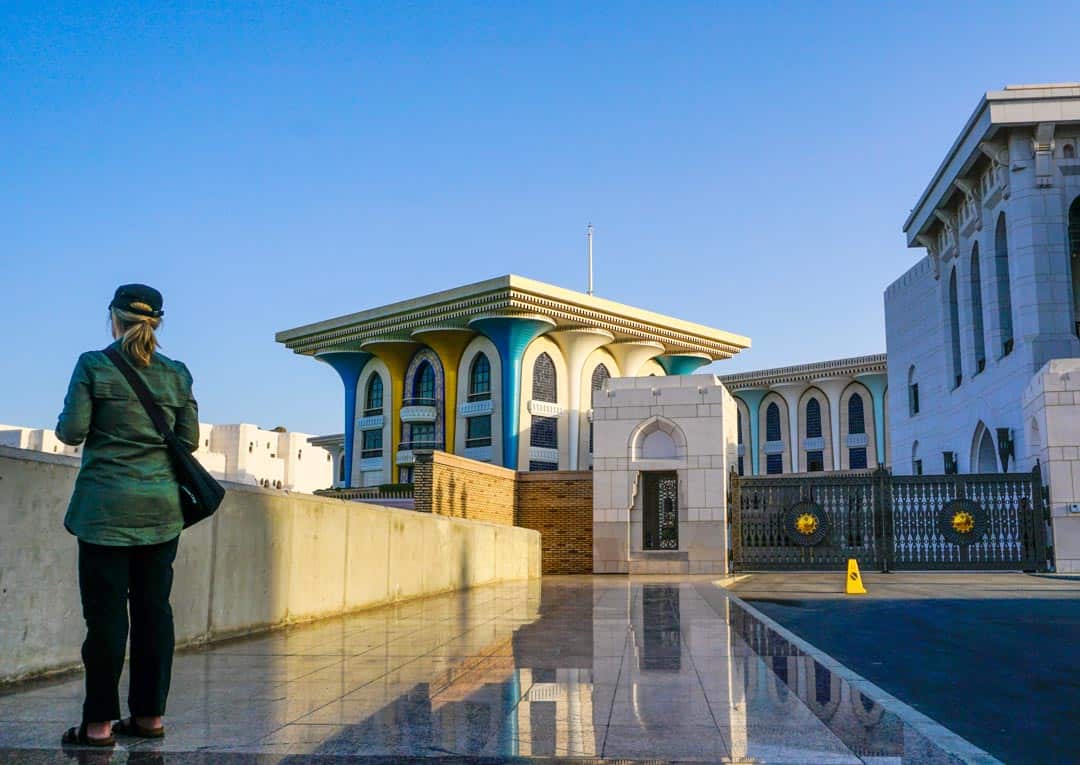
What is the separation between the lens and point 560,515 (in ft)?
83.3

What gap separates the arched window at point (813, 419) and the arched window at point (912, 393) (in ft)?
73.9

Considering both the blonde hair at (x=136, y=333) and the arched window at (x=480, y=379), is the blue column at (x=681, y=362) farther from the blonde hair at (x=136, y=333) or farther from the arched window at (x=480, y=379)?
the blonde hair at (x=136, y=333)

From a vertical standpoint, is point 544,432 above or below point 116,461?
above

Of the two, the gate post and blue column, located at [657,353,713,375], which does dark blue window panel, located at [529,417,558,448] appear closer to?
blue column, located at [657,353,713,375]

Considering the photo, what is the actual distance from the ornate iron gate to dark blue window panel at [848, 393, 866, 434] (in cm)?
3790

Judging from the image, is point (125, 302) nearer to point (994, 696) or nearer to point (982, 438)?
point (994, 696)

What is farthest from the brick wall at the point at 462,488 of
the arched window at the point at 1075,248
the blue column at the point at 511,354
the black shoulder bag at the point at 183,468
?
the blue column at the point at 511,354

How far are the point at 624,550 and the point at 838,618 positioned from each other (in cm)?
1238

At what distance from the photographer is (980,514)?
22375mm

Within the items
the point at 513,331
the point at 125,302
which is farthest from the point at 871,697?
the point at 513,331

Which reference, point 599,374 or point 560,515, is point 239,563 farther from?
point 599,374

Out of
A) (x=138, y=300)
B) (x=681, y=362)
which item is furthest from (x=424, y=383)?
(x=138, y=300)

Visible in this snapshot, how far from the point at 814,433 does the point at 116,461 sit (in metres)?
62.0

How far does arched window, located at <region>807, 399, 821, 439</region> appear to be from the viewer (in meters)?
62.5
